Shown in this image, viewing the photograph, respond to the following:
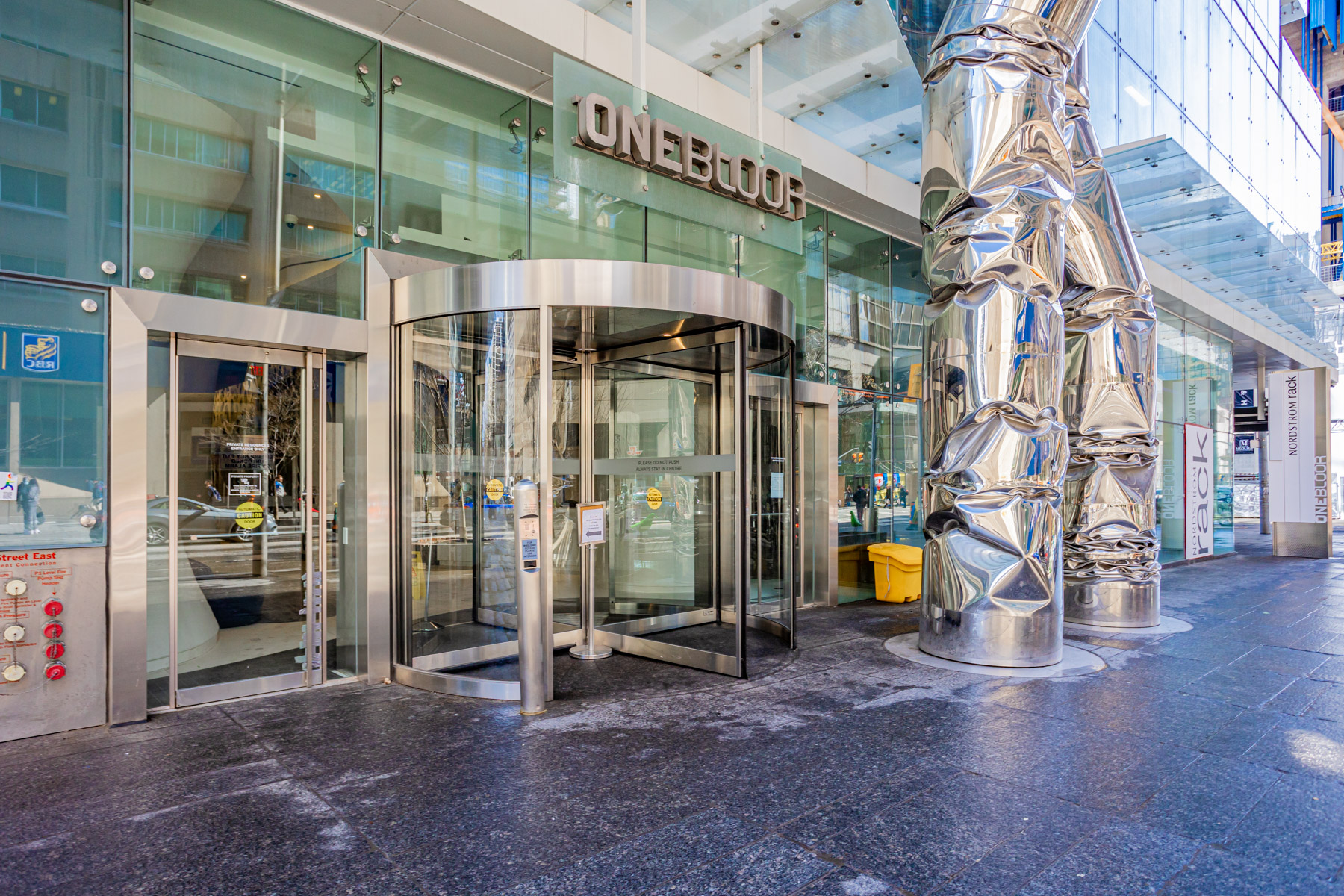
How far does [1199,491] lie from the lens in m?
14.5

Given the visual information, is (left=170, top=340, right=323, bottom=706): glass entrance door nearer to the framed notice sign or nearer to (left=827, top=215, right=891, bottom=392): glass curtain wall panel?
the framed notice sign

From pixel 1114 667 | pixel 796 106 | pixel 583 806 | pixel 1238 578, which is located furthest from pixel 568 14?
pixel 1238 578

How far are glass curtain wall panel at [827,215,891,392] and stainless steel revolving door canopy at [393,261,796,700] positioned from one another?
3620 mm

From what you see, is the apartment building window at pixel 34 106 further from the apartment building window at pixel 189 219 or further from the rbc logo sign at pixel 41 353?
the rbc logo sign at pixel 41 353

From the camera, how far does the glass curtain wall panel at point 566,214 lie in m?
7.55

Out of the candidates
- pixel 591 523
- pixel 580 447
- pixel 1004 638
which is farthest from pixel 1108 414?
pixel 591 523

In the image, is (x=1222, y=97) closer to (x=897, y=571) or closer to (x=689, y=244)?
(x=897, y=571)

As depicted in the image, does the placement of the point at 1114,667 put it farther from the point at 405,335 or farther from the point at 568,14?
the point at 568,14

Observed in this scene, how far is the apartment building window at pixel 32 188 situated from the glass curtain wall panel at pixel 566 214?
3.48 metres

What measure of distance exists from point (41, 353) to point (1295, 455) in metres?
19.3

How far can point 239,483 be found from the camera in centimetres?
575

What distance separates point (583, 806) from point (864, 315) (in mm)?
8787

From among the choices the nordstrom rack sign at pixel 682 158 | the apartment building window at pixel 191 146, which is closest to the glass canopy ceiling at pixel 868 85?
the nordstrom rack sign at pixel 682 158

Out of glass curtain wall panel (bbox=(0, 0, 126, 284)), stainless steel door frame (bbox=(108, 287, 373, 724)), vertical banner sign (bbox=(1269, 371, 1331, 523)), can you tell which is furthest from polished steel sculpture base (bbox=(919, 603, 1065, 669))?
vertical banner sign (bbox=(1269, 371, 1331, 523))
